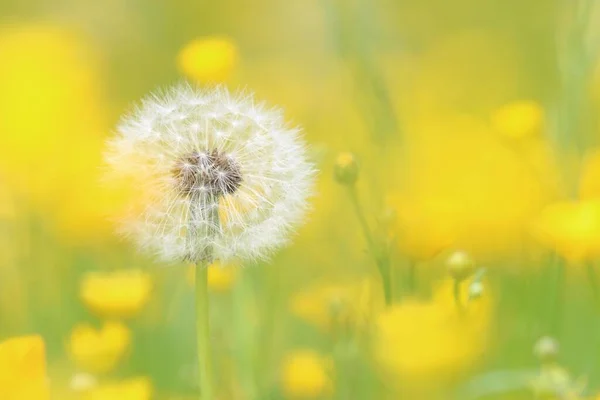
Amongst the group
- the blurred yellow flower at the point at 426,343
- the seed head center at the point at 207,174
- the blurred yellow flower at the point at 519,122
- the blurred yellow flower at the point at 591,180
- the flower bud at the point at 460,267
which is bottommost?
the blurred yellow flower at the point at 426,343

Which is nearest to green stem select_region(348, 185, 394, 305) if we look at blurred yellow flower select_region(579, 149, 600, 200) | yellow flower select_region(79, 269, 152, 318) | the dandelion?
the dandelion

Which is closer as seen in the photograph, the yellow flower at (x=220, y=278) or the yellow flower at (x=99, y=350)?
the yellow flower at (x=99, y=350)

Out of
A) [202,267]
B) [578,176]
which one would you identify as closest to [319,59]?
[578,176]

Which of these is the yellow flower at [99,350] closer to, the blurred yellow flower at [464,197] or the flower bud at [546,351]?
the blurred yellow flower at [464,197]

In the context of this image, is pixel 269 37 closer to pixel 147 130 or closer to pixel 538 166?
pixel 538 166

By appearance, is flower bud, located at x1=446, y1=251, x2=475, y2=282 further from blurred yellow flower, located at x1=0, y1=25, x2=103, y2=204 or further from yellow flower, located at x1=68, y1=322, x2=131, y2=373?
blurred yellow flower, located at x1=0, y1=25, x2=103, y2=204

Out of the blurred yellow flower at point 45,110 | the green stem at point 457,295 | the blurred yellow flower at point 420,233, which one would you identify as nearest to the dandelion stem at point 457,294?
the green stem at point 457,295
